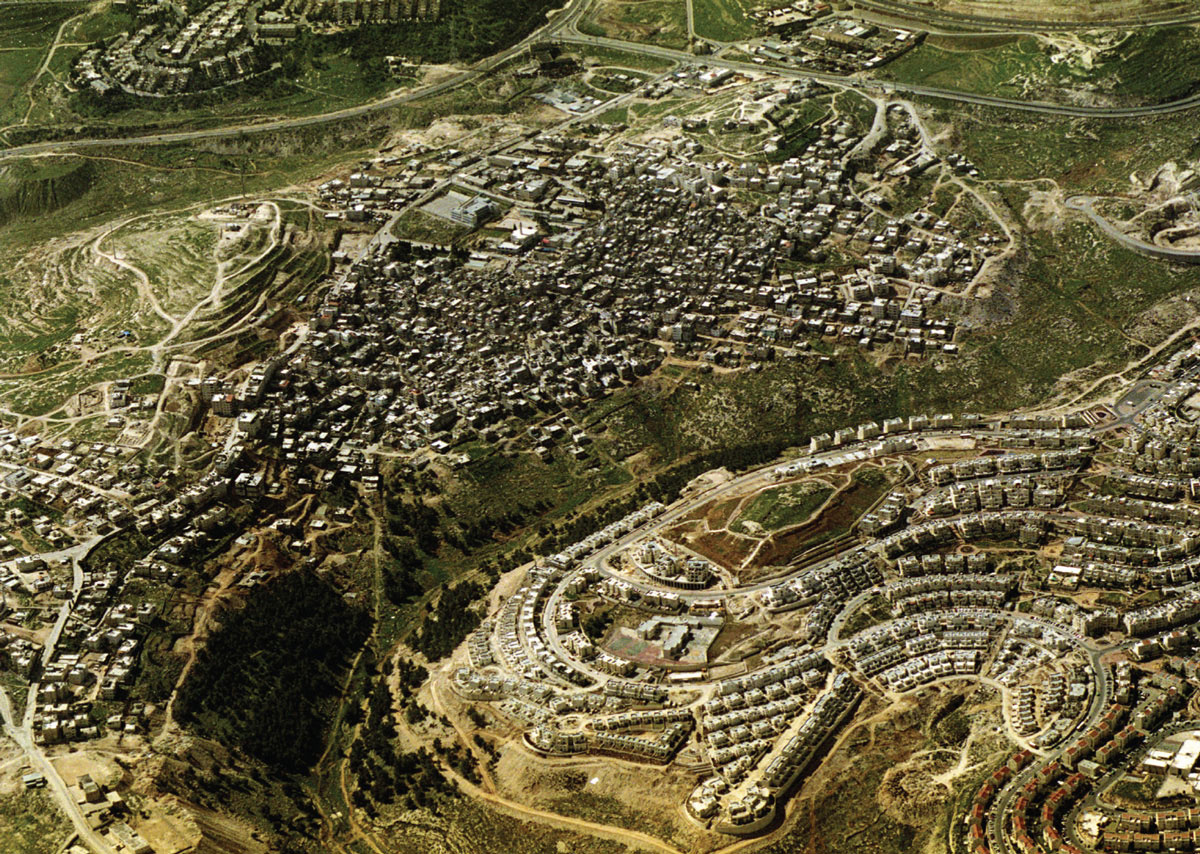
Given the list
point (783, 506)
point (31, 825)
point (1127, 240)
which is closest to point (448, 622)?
point (783, 506)

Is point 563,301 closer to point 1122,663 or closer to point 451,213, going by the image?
point 451,213

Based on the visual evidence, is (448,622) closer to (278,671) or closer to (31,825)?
(278,671)

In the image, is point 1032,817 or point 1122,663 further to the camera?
point 1122,663

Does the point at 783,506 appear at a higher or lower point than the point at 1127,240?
lower

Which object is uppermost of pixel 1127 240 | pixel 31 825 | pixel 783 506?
pixel 1127 240

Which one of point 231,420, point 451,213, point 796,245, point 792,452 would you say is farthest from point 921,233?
point 231,420

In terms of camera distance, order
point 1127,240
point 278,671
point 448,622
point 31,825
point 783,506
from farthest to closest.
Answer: point 1127,240
point 783,506
point 448,622
point 278,671
point 31,825

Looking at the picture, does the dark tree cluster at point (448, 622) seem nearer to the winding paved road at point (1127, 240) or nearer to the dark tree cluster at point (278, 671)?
the dark tree cluster at point (278, 671)

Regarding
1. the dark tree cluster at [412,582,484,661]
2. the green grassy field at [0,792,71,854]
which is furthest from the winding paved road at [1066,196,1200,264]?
the green grassy field at [0,792,71,854]

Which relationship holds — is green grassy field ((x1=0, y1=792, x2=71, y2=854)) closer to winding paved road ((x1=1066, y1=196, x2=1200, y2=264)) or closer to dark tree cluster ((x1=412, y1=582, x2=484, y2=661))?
dark tree cluster ((x1=412, y1=582, x2=484, y2=661))

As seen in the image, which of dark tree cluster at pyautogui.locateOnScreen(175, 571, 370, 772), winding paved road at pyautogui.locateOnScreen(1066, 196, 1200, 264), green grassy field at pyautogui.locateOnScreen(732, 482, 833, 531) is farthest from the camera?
winding paved road at pyautogui.locateOnScreen(1066, 196, 1200, 264)


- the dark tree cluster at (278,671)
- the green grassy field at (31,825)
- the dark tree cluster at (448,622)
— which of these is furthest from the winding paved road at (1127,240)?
the green grassy field at (31,825)
